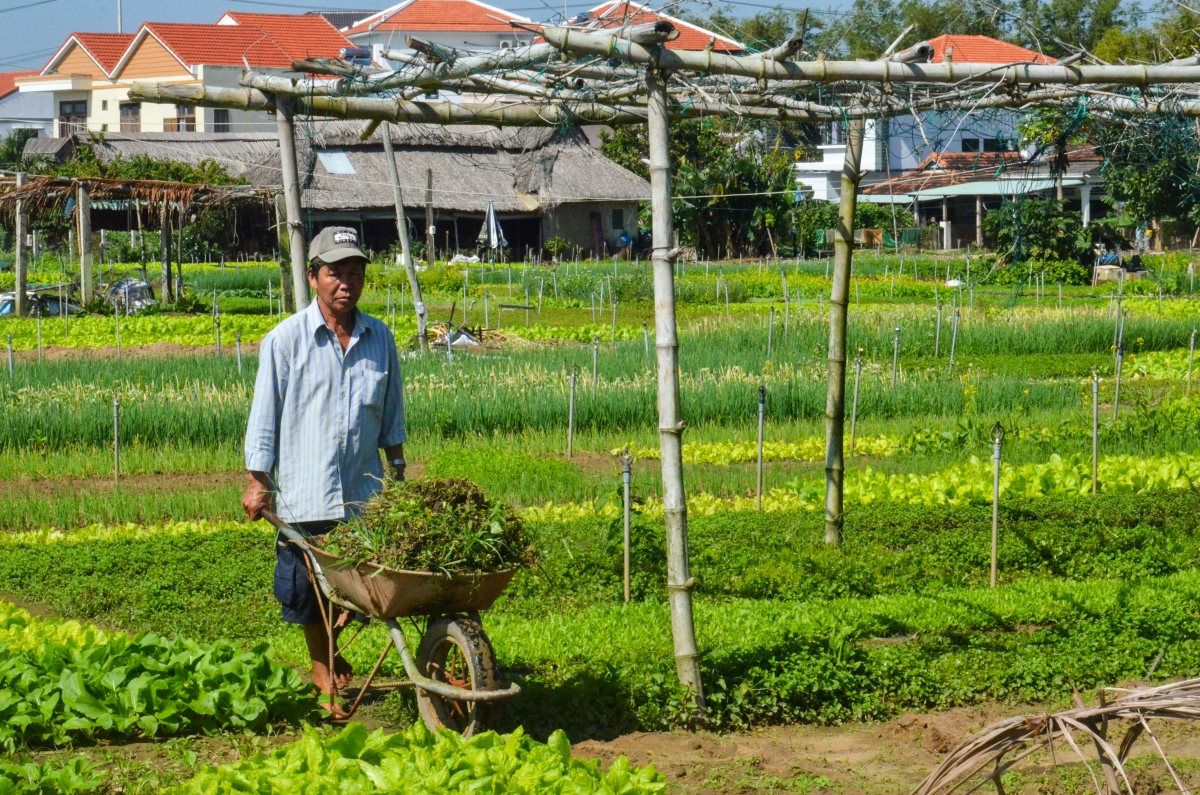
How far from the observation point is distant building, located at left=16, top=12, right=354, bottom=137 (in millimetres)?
53469

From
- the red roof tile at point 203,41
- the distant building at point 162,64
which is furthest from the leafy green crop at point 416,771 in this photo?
the red roof tile at point 203,41

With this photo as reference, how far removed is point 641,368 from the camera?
52.4 ft

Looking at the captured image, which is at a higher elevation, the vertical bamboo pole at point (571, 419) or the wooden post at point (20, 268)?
the wooden post at point (20, 268)

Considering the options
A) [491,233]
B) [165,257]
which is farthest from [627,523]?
[491,233]

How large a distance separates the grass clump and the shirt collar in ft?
2.49

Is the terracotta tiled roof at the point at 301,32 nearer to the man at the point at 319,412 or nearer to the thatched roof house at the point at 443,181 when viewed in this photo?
the thatched roof house at the point at 443,181

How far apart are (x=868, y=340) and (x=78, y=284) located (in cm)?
1802

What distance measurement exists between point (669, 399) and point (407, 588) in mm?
1398

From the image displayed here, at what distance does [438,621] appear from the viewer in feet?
16.6

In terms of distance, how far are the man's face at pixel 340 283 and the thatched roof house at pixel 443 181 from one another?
3564 cm

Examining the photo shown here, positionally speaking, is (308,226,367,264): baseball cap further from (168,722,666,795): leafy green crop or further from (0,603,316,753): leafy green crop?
(168,722,666,795): leafy green crop

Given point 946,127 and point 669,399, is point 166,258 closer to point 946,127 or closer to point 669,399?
point 946,127

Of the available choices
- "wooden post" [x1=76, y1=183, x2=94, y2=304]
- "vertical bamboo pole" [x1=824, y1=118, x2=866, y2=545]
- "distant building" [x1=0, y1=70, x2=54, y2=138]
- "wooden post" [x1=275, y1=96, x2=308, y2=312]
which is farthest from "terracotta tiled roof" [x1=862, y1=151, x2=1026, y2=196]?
"distant building" [x1=0, y1=70, x2=54, y2=138]

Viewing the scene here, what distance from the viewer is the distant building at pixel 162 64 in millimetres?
53469
